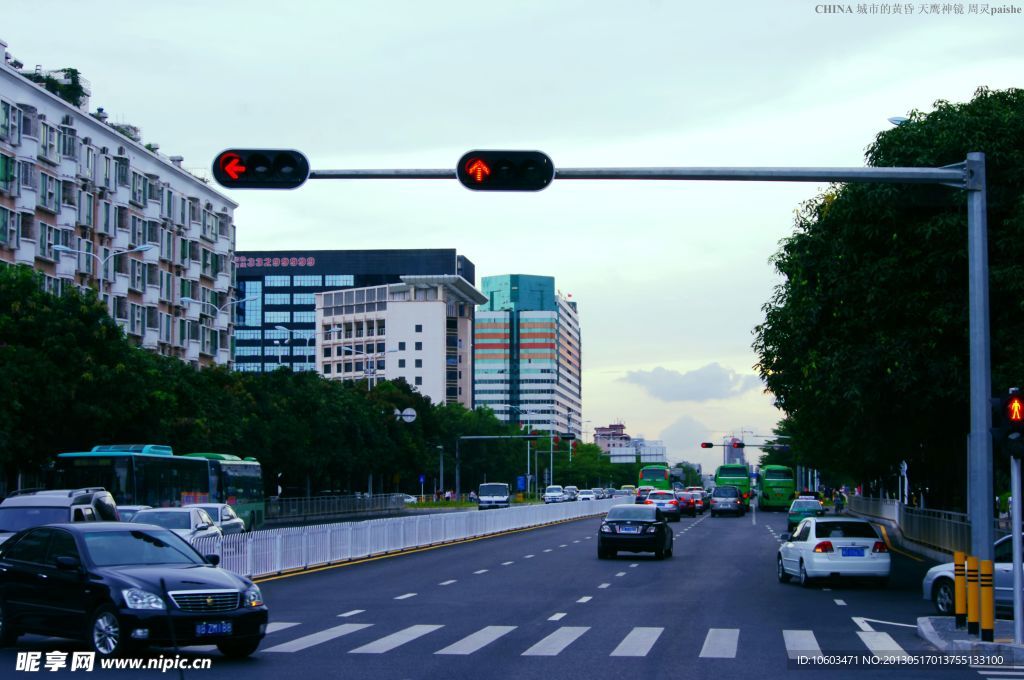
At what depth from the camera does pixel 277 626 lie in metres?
19.2

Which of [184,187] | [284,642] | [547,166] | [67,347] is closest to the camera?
[547,166]

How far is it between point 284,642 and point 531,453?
172 metres

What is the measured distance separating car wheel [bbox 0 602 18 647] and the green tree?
1673cm

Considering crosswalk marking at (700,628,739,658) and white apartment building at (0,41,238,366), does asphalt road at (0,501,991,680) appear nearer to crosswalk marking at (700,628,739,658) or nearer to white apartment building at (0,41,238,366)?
crosswalk marking at (700,628,739,658)

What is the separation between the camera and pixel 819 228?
1153 inches

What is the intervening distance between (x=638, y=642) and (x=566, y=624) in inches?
102

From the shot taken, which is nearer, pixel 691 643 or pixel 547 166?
pixel 547 166

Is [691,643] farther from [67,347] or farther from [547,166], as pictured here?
[67,347]

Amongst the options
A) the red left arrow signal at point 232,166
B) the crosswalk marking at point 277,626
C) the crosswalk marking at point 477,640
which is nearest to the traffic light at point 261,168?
the red left arrow signal at point 232,166

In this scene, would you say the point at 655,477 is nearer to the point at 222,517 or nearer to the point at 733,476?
the point at 733,476

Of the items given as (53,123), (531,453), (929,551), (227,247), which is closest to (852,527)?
(929,551)

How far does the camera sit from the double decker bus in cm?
3919

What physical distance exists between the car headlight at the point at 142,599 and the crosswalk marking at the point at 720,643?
614 cm

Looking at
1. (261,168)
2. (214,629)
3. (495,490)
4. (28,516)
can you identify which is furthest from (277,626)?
(495,490)
